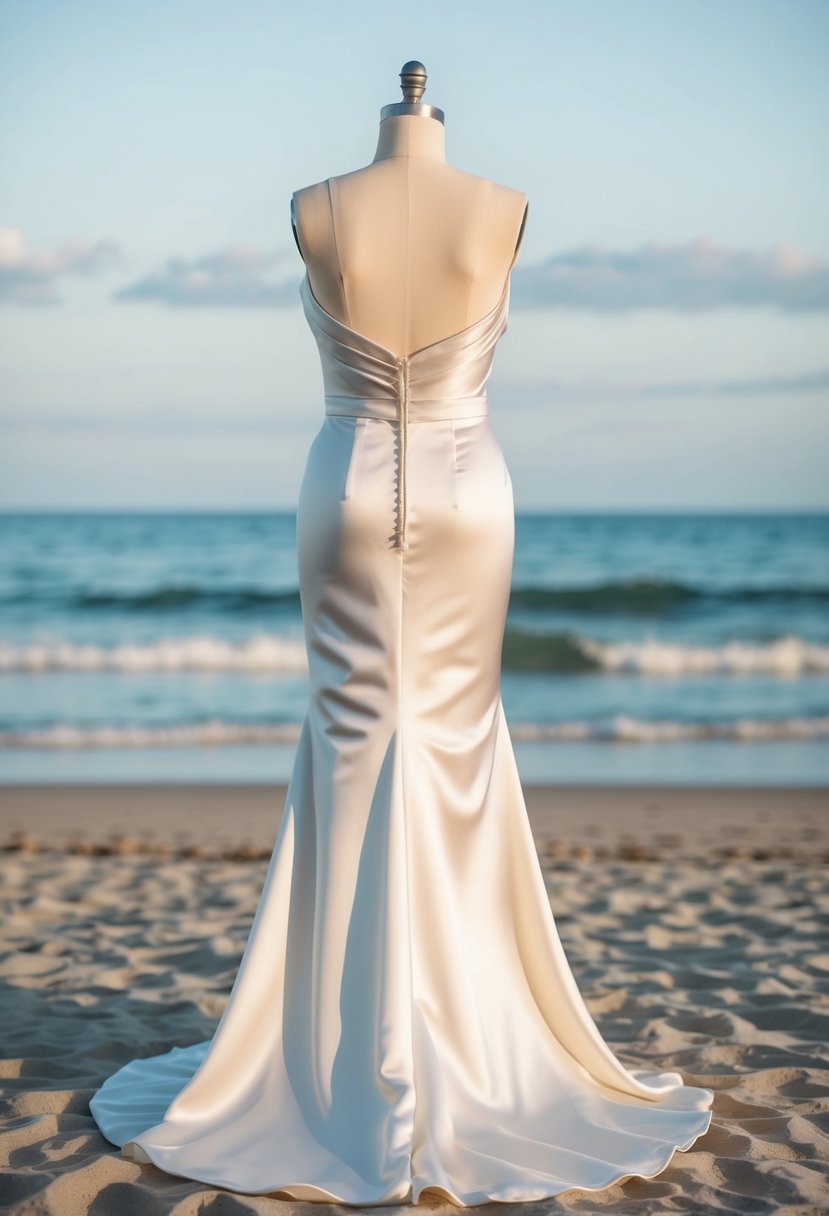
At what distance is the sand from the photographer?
2.46 metres

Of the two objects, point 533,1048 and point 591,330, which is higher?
point 591,330

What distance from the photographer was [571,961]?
4125mm

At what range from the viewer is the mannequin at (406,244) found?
2.51 metres

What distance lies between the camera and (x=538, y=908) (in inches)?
105

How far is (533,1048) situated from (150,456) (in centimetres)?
1731

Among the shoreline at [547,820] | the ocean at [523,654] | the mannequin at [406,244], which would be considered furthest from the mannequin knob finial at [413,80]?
the ocean at [523,654]

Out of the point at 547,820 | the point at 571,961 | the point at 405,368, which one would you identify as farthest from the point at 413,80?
the point at 547,820

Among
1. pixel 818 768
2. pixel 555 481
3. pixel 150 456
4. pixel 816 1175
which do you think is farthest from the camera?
pixel 150 456

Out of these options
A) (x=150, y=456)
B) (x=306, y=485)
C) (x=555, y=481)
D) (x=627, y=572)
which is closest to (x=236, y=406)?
(x=150, y=456)

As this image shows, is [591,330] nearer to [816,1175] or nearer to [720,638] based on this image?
[720,638]

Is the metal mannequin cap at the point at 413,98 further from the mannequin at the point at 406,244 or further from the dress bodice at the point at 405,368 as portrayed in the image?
the dress bodice at the point at 405,368

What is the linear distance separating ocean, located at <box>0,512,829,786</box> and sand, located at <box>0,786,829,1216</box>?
142 centimetres

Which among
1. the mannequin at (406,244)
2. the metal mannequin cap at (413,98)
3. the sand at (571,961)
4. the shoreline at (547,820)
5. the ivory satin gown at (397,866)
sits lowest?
the shoreline at (547,820)

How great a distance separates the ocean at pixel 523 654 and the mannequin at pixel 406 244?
5892 mm
